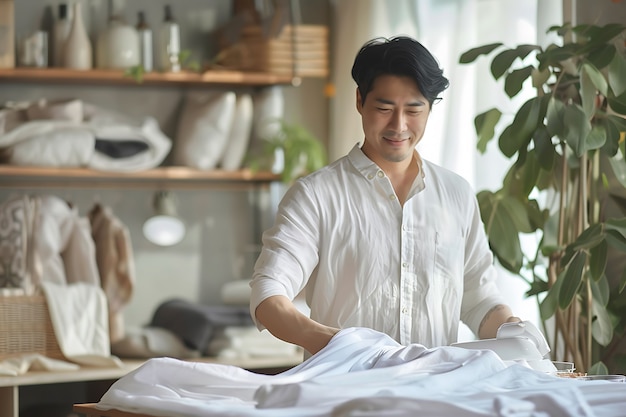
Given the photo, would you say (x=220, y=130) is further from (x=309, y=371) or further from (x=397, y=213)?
(x=309, y=371)

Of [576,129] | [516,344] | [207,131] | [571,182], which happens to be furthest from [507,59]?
[207,131]

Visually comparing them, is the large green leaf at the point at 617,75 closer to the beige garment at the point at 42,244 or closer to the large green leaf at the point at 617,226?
the large green leaf at the point at 617,226

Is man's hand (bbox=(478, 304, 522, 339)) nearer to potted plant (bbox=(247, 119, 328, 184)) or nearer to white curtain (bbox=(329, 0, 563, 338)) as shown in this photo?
white curtain (bbox=(329, 0, 563, 338))

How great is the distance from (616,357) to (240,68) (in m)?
1.99

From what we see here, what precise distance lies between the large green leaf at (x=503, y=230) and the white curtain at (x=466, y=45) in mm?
336

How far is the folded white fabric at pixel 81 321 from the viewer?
3617 mm

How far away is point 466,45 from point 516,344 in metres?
2.07

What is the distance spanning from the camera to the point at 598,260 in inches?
112

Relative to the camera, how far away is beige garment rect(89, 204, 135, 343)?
390cm

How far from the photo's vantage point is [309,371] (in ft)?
5.91

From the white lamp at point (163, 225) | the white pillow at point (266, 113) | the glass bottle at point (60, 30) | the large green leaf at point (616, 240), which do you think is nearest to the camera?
the large green leaf at point (616, 240)

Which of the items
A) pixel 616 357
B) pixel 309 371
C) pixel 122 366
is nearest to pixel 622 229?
pixel 616 357

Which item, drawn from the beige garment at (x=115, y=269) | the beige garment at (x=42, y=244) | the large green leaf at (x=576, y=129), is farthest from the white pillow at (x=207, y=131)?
the large green leaf at (x=576, y=129)

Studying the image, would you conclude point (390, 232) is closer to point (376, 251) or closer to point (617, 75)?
point (376, 251)
